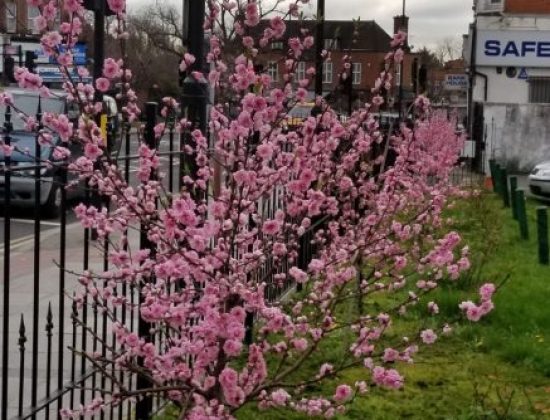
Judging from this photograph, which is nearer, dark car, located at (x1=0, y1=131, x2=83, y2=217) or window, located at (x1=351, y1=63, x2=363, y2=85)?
dark car, located at (x1=0, y1=131, x2=83, y2=217)

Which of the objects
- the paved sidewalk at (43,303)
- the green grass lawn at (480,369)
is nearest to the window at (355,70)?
the green grass lawn at (480,369)

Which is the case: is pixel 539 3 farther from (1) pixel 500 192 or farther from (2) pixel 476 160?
(1) pixel 500 192

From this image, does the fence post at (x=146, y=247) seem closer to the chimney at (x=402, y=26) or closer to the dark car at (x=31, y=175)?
the dark car at (x=31, y=175)

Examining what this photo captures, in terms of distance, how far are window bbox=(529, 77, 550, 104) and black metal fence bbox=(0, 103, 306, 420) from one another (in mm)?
23613

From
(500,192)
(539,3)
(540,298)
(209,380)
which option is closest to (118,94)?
(209,380)

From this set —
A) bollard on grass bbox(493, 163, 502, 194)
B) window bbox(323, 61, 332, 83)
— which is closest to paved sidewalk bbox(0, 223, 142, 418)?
window bbox(323, 61, 332, 83)

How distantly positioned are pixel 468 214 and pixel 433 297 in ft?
22.2

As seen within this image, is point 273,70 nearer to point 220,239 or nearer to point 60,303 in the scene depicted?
point 220,239

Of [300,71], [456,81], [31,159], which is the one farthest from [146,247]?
[456,81]

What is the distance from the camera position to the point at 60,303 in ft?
13.1

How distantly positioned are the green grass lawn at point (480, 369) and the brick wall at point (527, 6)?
84.3ft

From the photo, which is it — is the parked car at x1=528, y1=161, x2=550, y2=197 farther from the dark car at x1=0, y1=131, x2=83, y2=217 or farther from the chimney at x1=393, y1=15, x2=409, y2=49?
the dark car at x1=0, y1=131, x2=83, y2=217

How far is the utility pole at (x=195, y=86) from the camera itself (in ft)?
15.4

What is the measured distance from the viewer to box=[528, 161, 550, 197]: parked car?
20.6m
